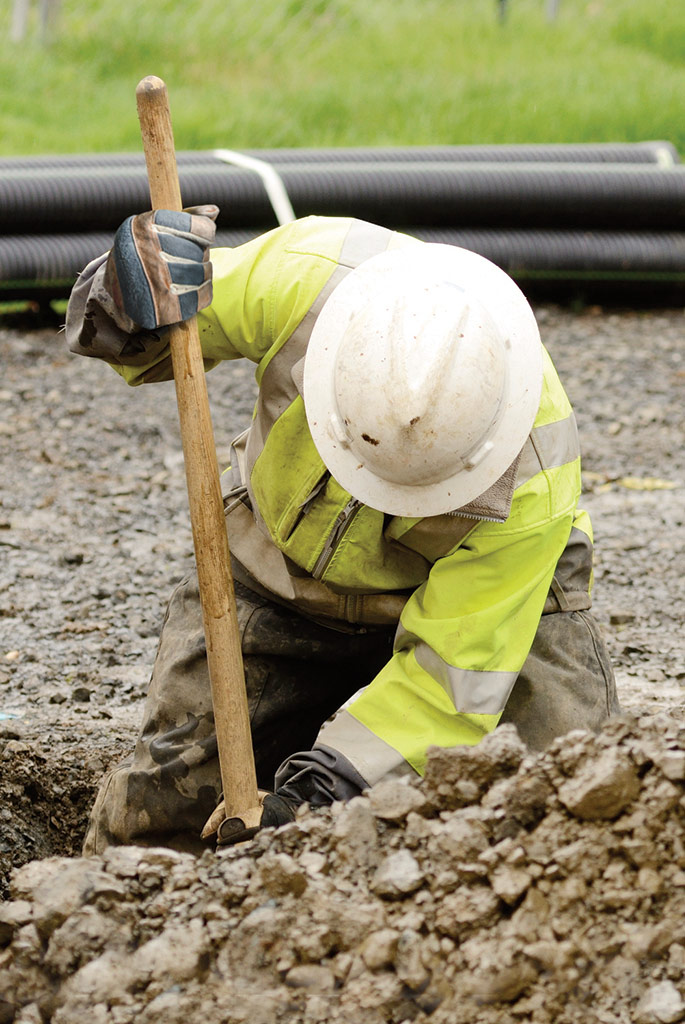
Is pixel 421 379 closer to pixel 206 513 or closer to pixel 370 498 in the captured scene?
pixel 370 498

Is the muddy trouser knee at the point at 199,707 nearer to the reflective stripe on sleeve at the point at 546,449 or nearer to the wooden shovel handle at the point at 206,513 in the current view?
the wooden shovel handle at the point at 206,513

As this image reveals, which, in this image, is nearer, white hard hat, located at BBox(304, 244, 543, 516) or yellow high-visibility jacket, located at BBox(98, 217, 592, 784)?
white hard hat, located at BBox(304, 244, 543, 516)

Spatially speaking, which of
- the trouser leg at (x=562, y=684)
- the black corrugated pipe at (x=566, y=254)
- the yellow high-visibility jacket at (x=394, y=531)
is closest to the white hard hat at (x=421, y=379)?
the yellow high-visibility jacket at (x=394, y=531)

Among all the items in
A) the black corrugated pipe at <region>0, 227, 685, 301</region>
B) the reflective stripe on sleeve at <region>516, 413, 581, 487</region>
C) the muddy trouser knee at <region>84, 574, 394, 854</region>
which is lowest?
the black corrugated pipe at <region>0, 227, 685, 301</region>

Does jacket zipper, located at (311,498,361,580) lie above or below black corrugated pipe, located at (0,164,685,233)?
above

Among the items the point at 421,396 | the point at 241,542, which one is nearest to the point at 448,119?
the point at 241,542

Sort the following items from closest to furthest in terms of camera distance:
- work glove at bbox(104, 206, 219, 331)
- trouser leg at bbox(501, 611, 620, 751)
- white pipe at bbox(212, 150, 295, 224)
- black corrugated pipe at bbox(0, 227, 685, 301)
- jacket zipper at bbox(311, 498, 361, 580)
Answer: work glove at bbox(104, 206, 219, 331)
jacket zipper at bbox(311, 498, 361, 580)
trouser leg at bbox(501, 611, 620, 751)
white pipe at bbox(212, 150, 295, 224)
black corrugated pipe at bbox(0, 227, 685, 301)

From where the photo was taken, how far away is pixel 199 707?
274cm

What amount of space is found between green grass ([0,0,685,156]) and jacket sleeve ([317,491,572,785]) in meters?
6.10

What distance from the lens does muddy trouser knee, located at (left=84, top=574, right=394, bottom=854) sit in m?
2.69

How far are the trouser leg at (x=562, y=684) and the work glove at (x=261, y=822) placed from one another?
58 cm

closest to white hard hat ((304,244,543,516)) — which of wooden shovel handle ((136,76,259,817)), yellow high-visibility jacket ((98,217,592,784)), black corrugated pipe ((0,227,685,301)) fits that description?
yellow high-visibility jacket ((98,217,592,784))

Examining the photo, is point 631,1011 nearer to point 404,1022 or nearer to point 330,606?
point 404,1022

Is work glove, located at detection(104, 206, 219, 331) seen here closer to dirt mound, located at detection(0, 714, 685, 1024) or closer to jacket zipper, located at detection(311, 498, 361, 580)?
jacket zipper, located at detection(311, 498, 361, 580)
